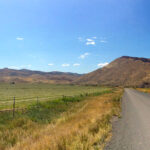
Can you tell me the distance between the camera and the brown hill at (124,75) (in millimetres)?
135000

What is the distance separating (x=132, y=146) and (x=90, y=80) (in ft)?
539

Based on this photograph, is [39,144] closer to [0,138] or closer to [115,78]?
[0,138]

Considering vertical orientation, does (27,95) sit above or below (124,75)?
below

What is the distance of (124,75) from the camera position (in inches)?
6029

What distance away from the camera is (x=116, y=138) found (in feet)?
21.7

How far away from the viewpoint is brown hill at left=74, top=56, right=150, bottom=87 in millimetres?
135000

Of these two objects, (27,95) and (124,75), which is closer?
(27,95)

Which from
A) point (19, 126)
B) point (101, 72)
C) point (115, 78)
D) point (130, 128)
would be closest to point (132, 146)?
point (130, 128)

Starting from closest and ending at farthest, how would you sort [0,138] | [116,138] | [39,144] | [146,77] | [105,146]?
[39,144]
[105,146]
[116,138]
[0,138]
[146,77]

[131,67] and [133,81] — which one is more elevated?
[131,67]

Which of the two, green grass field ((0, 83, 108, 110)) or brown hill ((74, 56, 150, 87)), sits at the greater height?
brown hill ((74, 56, 150, 87))

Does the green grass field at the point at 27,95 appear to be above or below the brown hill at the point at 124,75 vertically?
below

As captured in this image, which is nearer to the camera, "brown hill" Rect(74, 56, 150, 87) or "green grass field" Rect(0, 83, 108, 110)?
"green grass field" Rect(0, 83, 108, 110)

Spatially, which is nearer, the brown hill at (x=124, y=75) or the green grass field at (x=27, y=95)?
the green grass field at (x=27, y=95)
